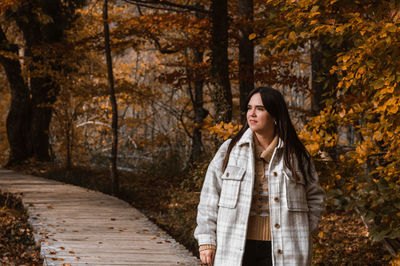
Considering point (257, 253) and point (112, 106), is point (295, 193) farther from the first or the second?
point (112, 106)

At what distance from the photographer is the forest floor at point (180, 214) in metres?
7.65

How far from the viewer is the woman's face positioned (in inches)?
104

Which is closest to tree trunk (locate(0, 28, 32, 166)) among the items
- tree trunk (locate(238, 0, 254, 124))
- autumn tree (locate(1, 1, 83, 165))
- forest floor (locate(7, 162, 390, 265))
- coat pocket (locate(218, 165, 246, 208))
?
autumn tree (locate(1, 1, 83, 165))

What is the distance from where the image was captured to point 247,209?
99.5 inches

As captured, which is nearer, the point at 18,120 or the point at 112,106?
the point at 112,106

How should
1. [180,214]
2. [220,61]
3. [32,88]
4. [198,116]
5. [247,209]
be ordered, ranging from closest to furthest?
1. [247,209]
2. [180,214]
3. [220,61]
4. [198,116]
5. [32,88]

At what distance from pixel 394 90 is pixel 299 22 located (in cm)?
103

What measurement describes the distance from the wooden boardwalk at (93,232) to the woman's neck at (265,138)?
2.79 meters

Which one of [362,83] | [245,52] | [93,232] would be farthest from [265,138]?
[245,52]

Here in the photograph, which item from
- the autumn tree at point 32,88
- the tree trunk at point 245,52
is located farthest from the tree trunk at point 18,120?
the tree trunk at point 245,52

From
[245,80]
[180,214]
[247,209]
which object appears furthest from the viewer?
[245,80]

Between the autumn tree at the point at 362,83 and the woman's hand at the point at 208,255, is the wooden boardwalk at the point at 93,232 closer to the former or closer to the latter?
the autumn tree at the point at 362,83

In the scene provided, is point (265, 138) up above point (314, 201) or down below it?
above

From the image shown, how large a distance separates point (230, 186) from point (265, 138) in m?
0.35
